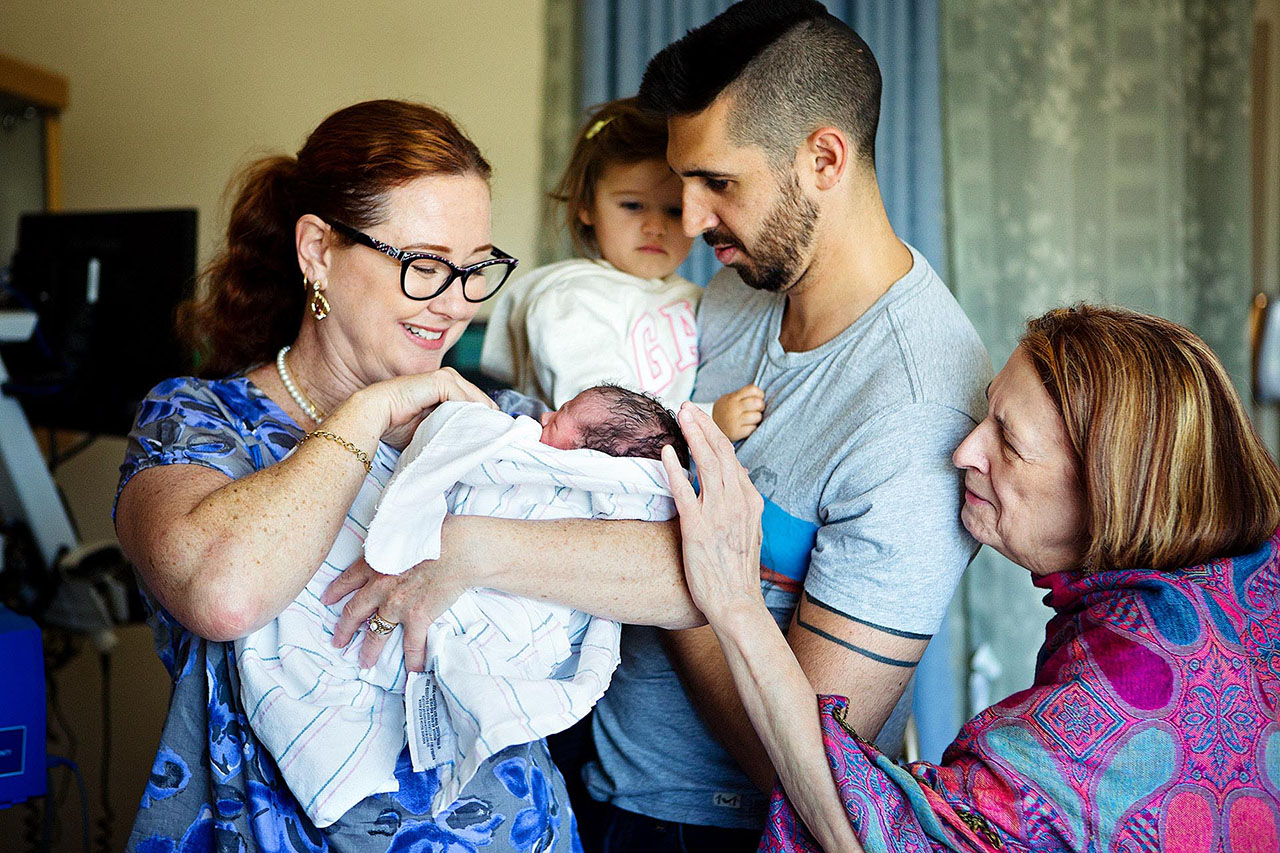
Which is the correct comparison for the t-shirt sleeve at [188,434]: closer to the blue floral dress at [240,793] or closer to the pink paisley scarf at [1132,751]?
the blue floral dress at [240,793]

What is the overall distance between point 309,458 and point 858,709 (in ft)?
Answer: 2.34

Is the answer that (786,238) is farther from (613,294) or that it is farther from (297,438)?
(297,438)

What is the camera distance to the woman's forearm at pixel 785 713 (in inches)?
44.4

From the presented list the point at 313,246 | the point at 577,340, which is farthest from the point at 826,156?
the point at 313,246

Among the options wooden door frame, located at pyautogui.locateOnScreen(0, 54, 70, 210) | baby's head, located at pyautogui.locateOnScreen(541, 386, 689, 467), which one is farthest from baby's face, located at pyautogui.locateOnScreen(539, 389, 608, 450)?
wooden door frame, located at pyautogui.locateOnScreen(0, 54, 70, 210)

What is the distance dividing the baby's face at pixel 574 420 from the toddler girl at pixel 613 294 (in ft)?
1.23

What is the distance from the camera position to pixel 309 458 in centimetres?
117

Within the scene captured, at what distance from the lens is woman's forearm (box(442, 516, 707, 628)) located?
3.86 feet

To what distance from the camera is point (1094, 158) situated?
10.1ft


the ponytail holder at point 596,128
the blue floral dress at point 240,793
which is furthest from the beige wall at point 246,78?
the blue floral dress at point 240,793

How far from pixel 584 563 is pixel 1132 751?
0.60m

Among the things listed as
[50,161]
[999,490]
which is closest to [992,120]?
[999,490]

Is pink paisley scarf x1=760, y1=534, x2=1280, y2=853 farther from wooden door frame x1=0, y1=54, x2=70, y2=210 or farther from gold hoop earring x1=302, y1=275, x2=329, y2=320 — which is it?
wooden door frame x1=0, y1=54, x2=70, y2=210

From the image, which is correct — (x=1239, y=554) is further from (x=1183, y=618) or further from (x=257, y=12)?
(x=257, y=12)
